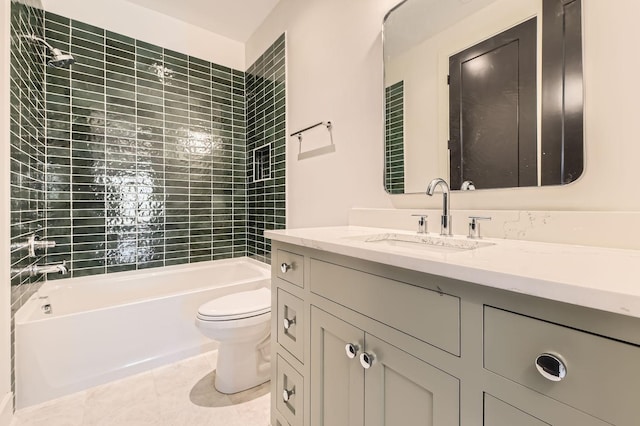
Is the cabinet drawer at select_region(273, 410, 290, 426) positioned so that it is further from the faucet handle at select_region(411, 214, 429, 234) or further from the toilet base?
the faucet handle at select_region(411, 214, 429, 234)

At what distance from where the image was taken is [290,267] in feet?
3.71

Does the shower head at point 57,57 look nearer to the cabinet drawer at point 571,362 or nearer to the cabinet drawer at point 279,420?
the cabinet drawer at point 279,420

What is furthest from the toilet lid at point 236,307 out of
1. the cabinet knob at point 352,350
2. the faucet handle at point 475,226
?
the faucet handle at point 475,226

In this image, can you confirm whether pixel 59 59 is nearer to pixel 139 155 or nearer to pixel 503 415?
pixel 139 155

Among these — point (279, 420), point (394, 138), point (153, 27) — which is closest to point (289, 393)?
point (279, 420)

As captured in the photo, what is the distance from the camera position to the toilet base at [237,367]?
1604 millimetres

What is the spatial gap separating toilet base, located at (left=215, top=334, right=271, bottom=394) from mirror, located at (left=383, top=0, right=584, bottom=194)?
1.21m

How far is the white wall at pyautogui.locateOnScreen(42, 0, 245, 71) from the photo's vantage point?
219 centimetres

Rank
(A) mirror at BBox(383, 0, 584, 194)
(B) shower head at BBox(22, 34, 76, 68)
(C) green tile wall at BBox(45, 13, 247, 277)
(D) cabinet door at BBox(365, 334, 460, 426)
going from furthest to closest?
(C) green tile wall at BBox(45, 13, 247, 277)
(B) shower head at BBox(22, 34, 76, 68)
(A) mirror at BBox(383, 0, 584, 194)
(D) cabinet door at BBox(365, 334, 460, 426)

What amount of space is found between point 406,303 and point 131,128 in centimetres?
265

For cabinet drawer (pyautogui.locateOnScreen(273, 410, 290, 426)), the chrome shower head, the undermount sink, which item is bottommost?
cabinet drawer (pyautogui.locateOnScreen(273, 410, 290, 426))

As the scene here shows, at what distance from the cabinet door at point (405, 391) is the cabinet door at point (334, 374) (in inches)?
1.6
